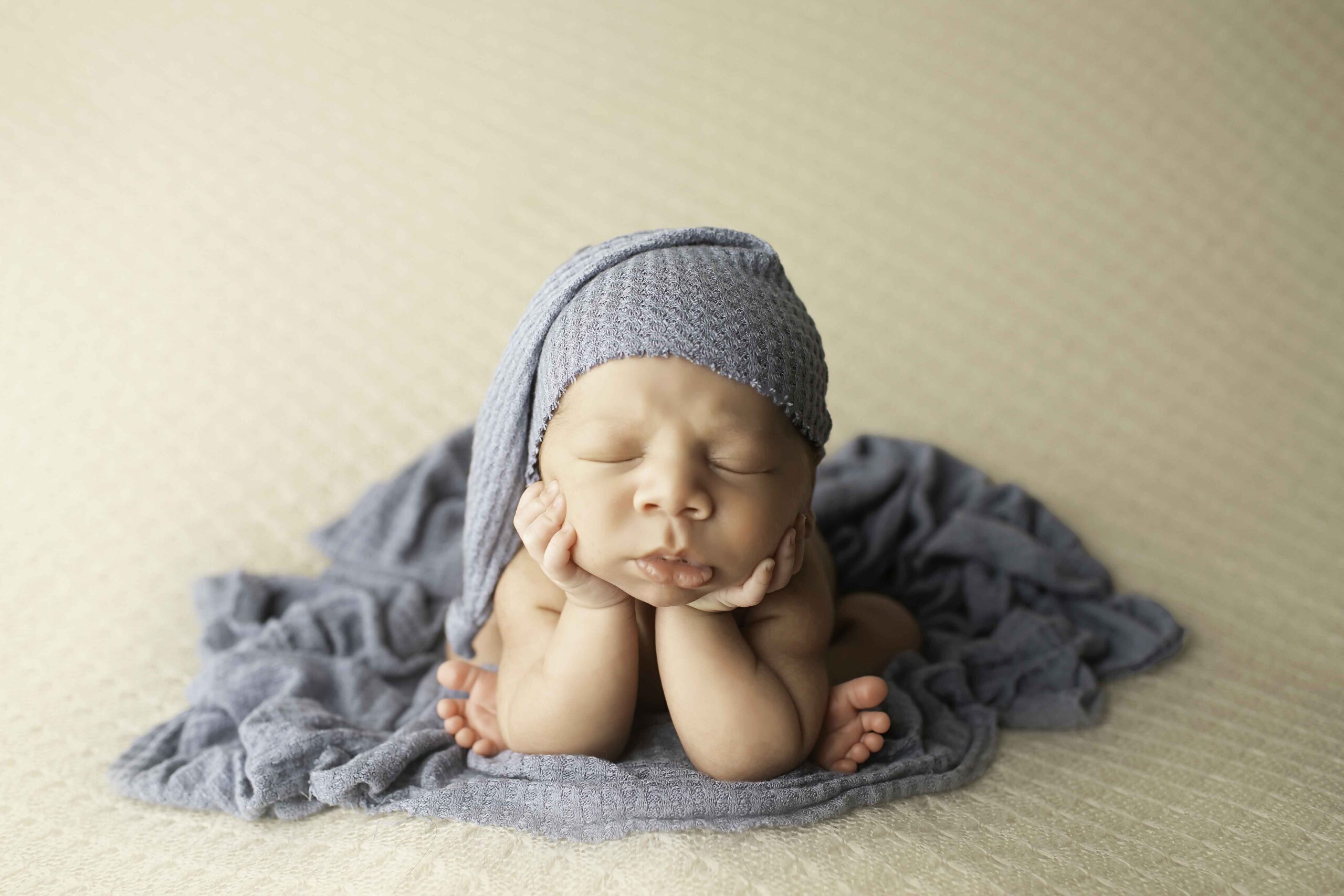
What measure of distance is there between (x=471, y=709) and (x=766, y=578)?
1.18ft

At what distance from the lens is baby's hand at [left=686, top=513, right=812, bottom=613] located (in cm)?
90

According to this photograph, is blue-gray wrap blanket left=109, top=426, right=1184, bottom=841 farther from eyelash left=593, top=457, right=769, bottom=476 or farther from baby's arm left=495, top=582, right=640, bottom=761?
eyelash left=593, top=457, right=769, bottom=476

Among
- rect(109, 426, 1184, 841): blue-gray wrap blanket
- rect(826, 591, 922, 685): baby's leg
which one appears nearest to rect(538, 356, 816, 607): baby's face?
rect(109, 426, 1184, 841): blue-gray wrap blanket

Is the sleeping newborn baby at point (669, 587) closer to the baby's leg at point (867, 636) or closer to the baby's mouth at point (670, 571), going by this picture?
the baby's mouth at point (670, 571)

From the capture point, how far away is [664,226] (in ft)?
5.80

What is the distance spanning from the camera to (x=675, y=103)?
5.84 feet

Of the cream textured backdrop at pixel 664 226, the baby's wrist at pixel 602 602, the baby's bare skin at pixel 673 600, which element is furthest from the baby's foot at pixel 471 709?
the cream textured backdrop at pixel 664 226

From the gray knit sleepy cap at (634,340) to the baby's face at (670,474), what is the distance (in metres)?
0.03

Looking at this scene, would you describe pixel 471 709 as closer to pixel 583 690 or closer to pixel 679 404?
pixel 583 690

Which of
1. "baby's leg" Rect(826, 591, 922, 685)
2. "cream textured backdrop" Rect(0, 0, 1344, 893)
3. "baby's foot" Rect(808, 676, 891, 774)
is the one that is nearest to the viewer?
"baby's foot" Rect(808, 676, 891, 774)

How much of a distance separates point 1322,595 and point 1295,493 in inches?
7.4

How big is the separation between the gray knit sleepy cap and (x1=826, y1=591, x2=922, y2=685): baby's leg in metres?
0.32

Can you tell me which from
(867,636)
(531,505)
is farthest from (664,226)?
(531,505)

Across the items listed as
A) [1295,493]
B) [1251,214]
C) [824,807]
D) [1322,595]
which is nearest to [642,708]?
[824,807]
